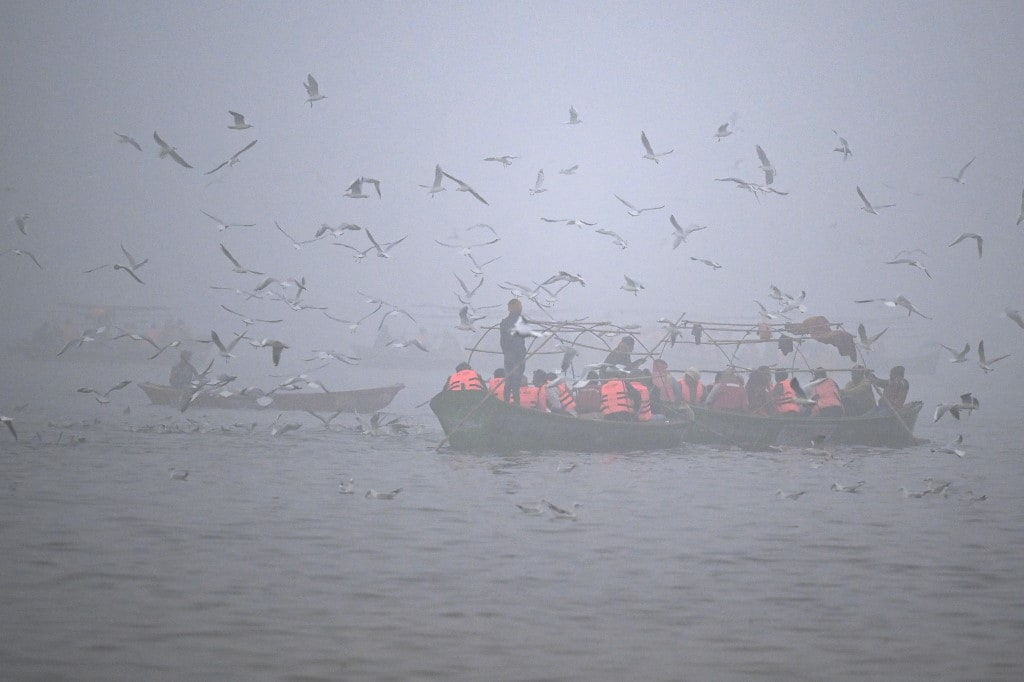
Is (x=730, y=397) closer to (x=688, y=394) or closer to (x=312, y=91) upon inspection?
(x=688, y=394)

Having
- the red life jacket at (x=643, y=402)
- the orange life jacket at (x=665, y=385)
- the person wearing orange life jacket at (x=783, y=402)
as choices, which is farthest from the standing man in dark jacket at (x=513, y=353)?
the person wearing orange life jacket at (x=783, y=402)

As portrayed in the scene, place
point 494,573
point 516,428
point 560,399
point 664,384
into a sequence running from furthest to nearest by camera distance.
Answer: point 664,384 < point 560,399 < point 516,428 < point 494,573

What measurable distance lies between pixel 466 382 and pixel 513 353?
4.22ft

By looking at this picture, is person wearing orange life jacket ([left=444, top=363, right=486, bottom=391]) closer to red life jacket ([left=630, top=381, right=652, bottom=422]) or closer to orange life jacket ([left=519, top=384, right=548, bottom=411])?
orange life jacket ([left=519, top=384, right=548, bottom=411])

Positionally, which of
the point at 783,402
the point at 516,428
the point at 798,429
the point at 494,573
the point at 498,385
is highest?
the point at 498,385

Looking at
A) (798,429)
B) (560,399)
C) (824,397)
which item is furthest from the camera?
(824,397)

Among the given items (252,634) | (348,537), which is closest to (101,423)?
(348,537)

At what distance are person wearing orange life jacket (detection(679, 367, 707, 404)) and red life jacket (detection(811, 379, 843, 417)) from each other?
2707 millimetres

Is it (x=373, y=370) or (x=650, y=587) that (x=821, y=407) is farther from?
(x=373, y=370)

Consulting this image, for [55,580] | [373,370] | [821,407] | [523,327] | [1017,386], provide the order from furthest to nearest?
1. [373,370]
2. [1017,386]
3. [821,407]
4. [523,327]
5. [55,580]

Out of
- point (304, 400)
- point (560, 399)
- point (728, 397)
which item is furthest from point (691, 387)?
point (304, 400)

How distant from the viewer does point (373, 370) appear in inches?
3292

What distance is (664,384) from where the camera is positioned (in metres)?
26.0

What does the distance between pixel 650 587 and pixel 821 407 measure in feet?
49.6
